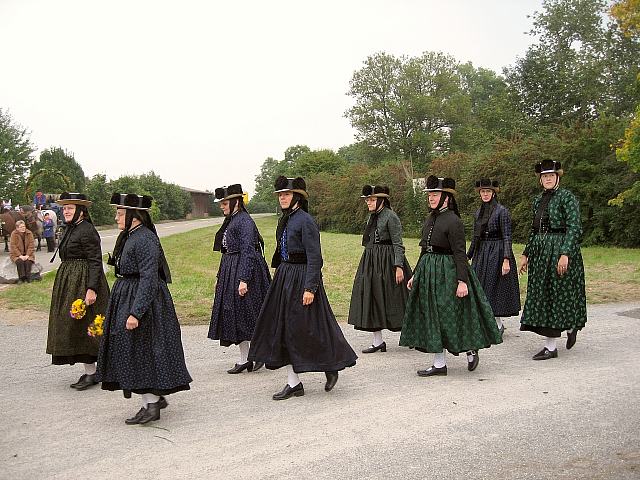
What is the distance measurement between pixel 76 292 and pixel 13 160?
3675 centimetres

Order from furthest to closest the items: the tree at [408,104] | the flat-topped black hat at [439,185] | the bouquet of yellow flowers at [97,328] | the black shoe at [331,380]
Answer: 1. the tree at [408,104]
2. the flat-topped black hat at [439,185]
3. the black shoe at [331,380]
4. the bouquet of yellow flowers at [97,328]

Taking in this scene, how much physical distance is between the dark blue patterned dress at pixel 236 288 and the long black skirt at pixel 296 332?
0.87 meters

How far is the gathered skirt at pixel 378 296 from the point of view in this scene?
7.71 metres

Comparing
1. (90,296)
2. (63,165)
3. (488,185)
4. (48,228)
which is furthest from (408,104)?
(90,296)

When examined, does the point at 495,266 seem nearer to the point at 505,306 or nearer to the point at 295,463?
the point at 505,306

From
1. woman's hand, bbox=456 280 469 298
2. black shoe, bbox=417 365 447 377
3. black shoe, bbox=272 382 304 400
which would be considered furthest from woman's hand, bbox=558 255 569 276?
black shoe, bbox=272 382 304 400

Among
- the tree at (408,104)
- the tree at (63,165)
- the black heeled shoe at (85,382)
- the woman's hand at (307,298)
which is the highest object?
the tree at (408,104)

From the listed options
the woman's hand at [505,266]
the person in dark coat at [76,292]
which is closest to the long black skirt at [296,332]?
the person in dark coat at [76,292]

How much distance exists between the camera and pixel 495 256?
8.31 m

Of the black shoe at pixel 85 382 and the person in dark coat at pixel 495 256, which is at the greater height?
the person in dark coat at pixel 495 256

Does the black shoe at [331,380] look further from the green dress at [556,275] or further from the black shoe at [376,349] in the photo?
the green dress at [556,275]

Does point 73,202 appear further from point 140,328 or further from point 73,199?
point 140,328

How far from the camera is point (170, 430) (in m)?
5.01

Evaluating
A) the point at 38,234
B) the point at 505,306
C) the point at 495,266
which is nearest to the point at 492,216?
the point at 495,266
